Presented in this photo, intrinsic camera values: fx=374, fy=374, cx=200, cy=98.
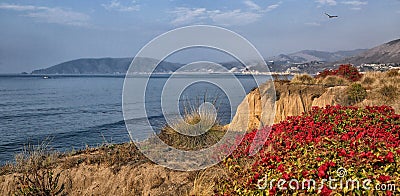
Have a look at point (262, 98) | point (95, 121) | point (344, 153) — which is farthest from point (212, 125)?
point (95, 121)

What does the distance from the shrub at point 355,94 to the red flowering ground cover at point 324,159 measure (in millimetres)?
6977

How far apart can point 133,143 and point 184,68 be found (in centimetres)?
261

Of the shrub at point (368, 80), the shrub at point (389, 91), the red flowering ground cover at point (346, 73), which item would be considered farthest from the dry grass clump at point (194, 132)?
the red flowering ground cover at point (346, 73)

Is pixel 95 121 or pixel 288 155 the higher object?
pixel 288 155

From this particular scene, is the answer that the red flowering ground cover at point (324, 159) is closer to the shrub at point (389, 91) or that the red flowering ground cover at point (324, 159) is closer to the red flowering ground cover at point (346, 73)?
the shrub at point (389, 91)

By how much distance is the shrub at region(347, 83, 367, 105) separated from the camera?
15.9m

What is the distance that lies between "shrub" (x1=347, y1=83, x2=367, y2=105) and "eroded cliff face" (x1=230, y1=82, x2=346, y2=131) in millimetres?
391

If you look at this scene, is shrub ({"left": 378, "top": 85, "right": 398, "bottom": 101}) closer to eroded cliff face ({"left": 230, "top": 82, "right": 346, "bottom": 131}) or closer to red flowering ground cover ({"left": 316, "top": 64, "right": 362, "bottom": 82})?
eroded cliff face ({"left": 230, "top": 82, "right": 346, "bottom": 131})

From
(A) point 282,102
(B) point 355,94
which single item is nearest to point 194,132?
(A) point 282,102

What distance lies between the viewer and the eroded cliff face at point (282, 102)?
15.1 metres

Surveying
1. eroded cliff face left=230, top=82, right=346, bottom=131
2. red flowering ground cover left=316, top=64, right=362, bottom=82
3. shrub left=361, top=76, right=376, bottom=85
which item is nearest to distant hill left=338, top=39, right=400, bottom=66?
red flowering ground cover left=316, top=64, right=362, bottom=82

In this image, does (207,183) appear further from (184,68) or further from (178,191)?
(184,68)

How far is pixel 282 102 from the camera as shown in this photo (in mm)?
15805

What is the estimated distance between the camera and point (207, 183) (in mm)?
6766
